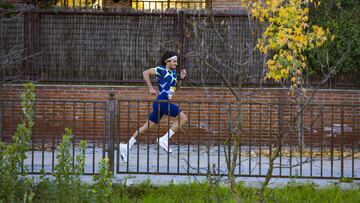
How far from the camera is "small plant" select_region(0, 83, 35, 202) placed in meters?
7.72


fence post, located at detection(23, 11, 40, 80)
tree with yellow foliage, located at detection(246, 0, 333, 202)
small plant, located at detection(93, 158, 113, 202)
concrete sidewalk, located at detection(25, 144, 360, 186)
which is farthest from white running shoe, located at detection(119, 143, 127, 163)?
fence post, located at detection(23, 11, 40, 80)

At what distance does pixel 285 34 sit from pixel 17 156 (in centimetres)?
715

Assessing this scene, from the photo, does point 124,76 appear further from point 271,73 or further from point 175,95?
point 271,73

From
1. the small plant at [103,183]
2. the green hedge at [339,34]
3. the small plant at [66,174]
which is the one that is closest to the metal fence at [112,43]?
the green hedge at [339,34]

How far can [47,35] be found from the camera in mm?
16859

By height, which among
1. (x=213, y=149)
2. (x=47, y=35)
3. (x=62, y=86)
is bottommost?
(x=213, y=149)

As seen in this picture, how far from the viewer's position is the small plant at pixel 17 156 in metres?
7.72

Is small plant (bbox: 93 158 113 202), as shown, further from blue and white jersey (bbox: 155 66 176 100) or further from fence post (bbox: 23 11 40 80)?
fence post (bbox: 23 11 40 80)

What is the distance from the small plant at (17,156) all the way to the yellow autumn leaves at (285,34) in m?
6.92

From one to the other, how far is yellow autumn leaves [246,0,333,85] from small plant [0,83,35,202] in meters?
6.92

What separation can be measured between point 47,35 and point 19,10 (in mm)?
1028

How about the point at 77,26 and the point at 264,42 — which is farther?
the point at 77,26

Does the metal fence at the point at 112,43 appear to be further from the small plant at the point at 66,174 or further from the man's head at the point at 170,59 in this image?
the small plant at the point at 66,174

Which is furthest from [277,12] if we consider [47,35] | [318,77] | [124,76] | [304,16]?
[47,35]
